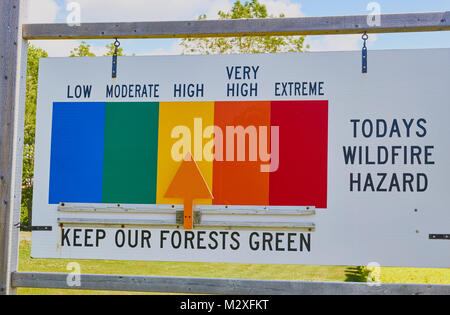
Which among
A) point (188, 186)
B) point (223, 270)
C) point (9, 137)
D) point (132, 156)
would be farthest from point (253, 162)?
point (223, 270)

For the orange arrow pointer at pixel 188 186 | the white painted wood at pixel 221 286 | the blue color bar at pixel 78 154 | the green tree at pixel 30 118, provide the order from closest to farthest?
1. the white painted wood at pixel 221 286
2. the orange arrow pointer at pixel 188 186
3. the blue color bar at pixel 78 154
4. the green tree at pixel 30 118

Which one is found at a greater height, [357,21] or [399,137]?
[357,21]

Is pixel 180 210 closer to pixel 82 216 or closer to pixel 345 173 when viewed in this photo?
pixel 82 216

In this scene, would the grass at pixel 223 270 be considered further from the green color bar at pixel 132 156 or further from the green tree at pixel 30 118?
the green tree at pixel 30 118

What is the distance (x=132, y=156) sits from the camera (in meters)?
3.70

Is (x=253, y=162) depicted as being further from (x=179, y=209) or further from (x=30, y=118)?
(x=30, y=118)

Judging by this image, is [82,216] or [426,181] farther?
[82,216]

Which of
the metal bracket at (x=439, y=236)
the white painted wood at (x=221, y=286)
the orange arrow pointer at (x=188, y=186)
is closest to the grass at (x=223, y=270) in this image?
the metal bracket at (x=439, y=236)

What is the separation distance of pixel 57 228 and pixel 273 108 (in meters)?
1.98

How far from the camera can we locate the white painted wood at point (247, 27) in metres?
3.50

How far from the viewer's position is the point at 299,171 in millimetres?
3557

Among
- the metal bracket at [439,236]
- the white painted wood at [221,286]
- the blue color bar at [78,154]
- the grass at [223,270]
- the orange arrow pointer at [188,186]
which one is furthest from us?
the grass at [223,270]

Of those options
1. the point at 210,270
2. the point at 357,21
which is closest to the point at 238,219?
the point at 357,21

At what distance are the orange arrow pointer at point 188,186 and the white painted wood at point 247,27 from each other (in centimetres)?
103
